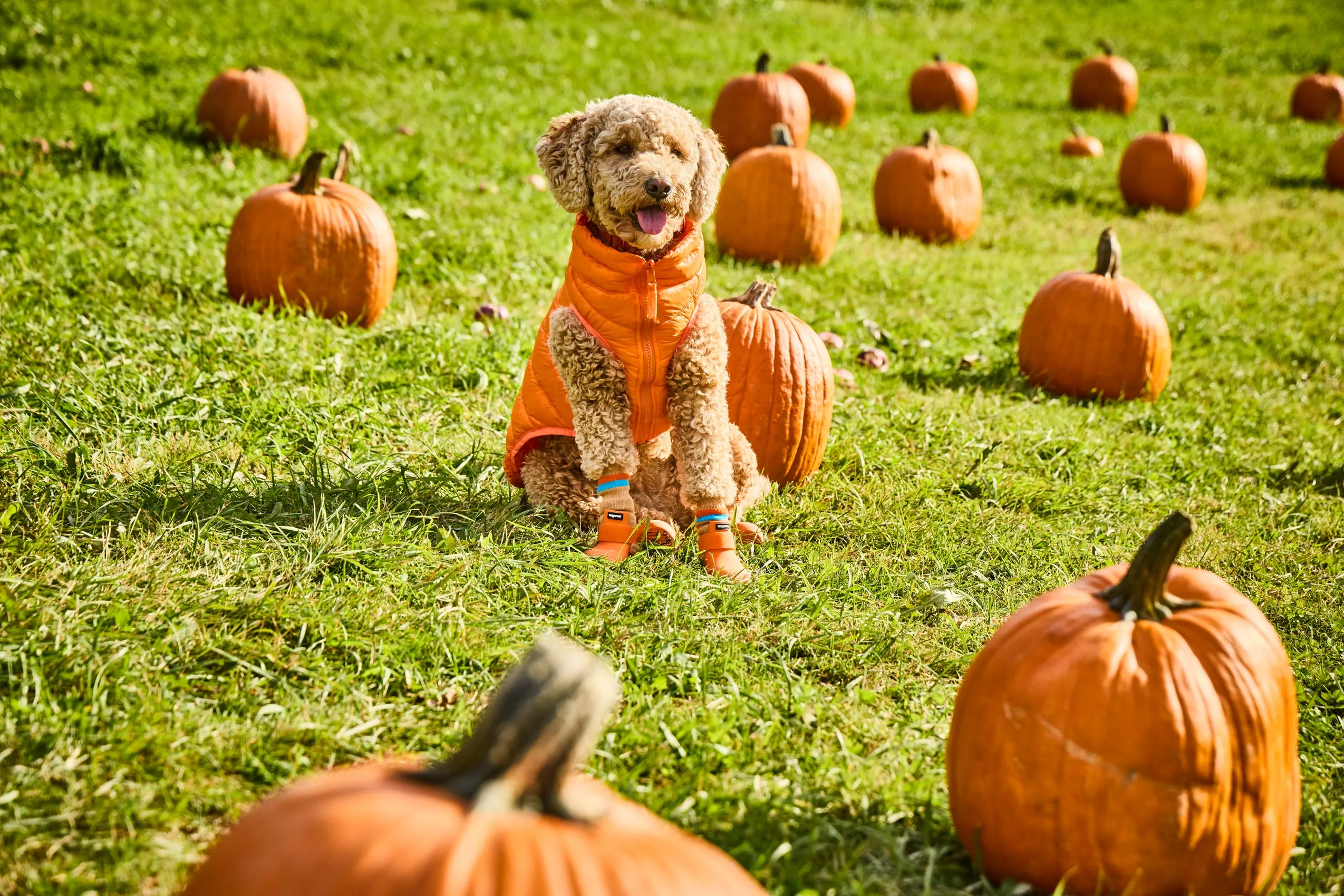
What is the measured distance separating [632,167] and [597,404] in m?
0.86

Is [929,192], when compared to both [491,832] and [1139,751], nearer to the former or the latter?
[1139,751]

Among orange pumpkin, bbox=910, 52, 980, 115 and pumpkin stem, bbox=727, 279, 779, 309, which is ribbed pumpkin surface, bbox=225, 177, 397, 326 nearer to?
pumpkin stem, bbox=727, 279, 779, 309

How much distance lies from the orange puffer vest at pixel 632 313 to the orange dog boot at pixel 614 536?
0.36 metres

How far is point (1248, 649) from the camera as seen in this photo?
2.52 metres

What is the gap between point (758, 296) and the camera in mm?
5078

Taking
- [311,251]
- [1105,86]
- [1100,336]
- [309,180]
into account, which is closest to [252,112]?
[309,180]

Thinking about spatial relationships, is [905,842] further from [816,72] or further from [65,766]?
[816,72]

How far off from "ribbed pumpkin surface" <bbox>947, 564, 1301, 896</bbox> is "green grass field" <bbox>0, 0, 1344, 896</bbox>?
0.27 m

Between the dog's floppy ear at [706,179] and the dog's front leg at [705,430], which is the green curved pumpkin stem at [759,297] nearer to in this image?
the dog's front leg at [705,430]

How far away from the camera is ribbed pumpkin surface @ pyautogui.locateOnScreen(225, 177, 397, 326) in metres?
6.03

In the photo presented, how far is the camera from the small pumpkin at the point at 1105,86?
15.1 meters

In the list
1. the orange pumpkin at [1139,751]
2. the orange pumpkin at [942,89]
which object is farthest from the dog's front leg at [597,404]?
the orange pumpkin at [942,89]

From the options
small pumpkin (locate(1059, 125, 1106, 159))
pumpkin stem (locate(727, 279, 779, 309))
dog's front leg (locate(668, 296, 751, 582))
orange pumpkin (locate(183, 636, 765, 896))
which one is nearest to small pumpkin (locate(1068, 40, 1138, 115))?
small pumpkin (locate(1059, 125, 1106, 159))

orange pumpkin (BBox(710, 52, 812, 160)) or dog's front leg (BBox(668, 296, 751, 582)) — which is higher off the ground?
orange pumpkin (BBox(710, 52, 812, 160))
